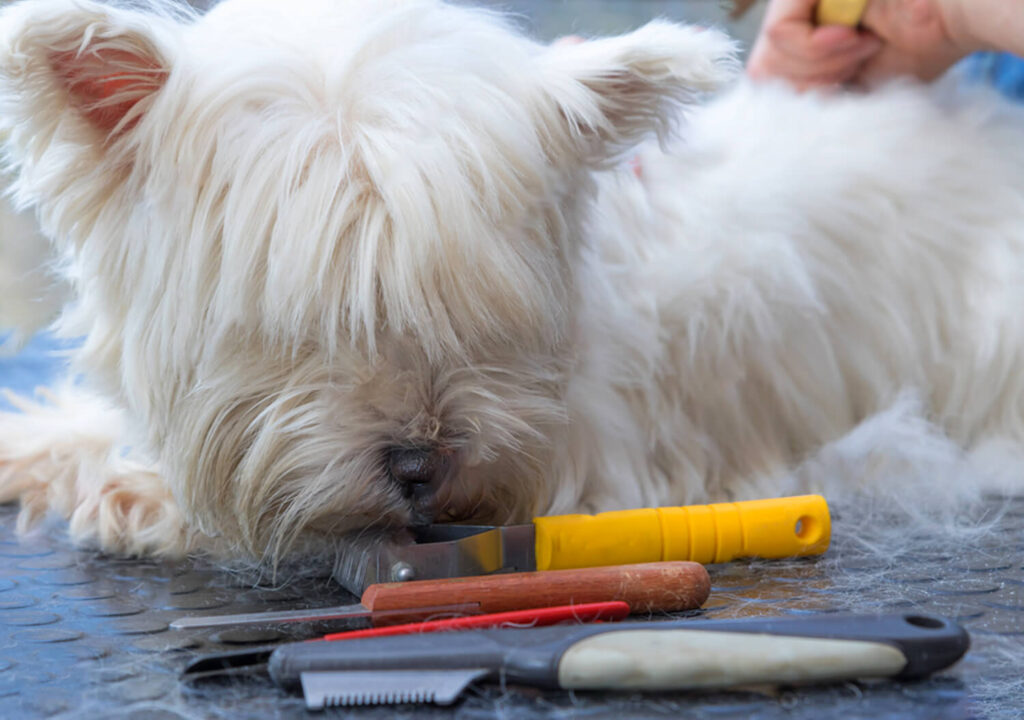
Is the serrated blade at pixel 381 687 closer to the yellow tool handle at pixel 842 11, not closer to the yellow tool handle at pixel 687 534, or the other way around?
the yellow tool handle at pixel 687 534

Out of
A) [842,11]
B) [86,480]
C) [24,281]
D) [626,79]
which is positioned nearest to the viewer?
[626,79]

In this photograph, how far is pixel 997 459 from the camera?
1312 mm

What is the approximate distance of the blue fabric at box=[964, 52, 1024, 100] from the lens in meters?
1.79

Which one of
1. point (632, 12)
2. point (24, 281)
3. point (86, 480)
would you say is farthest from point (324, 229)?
point (632, 12)

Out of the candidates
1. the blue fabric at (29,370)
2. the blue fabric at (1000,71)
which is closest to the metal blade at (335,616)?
the blue fabric at (29,370)

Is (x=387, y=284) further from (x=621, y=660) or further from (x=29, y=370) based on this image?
(x=29, y=370)

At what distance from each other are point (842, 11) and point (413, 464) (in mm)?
1041

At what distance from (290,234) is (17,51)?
0.25 m

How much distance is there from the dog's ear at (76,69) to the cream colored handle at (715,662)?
1.90 feet

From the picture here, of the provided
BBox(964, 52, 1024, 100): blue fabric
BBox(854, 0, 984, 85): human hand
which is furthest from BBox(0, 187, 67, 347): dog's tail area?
BBox(964, 52, 1024, 100): blue fabric

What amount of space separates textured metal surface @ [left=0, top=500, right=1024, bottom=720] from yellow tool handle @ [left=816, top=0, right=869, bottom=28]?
2.41 ft

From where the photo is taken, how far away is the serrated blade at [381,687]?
25.6 inches

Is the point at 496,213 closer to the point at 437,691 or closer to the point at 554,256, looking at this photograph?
the point at 554,256

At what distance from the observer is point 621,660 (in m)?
0.65
